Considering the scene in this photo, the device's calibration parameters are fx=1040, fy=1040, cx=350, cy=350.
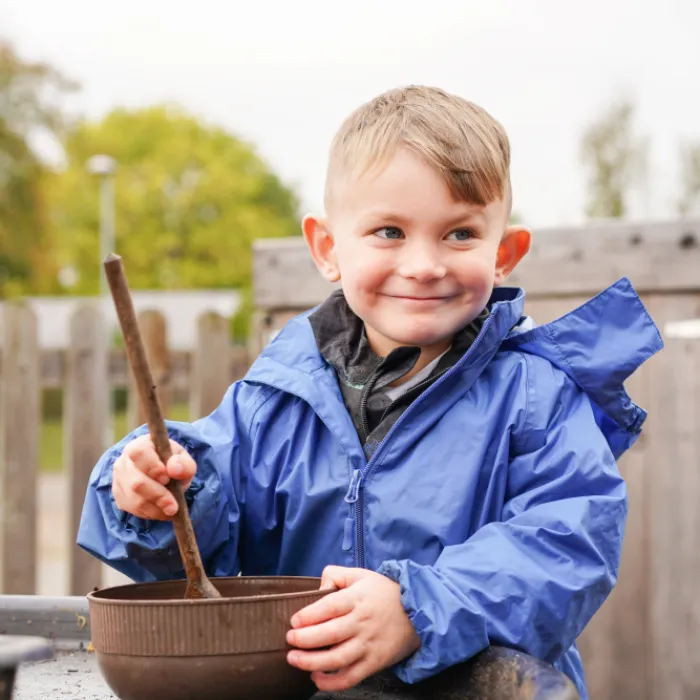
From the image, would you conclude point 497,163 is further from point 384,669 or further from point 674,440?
point 674,440

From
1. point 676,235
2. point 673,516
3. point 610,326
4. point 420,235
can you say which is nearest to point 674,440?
point 673,516

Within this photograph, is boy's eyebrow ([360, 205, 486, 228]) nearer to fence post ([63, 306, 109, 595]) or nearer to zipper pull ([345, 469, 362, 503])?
zipper pull ([345, 469, 362, 503])

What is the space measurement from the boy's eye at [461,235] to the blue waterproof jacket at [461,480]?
4.8 inches

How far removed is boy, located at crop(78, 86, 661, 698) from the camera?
1323 millimetres

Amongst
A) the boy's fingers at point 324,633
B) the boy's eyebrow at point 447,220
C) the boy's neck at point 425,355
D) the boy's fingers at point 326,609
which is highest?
the boy's eyebrow at point 447,220

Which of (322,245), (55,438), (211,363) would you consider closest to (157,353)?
(211,363)

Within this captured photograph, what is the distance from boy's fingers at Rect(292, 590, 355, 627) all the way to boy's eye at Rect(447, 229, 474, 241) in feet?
1.92

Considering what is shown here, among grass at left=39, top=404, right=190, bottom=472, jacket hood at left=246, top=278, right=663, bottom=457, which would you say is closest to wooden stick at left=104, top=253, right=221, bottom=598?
jacket hood at left=246, top=278, right=663, bottom=457

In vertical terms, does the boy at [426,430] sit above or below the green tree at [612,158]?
below

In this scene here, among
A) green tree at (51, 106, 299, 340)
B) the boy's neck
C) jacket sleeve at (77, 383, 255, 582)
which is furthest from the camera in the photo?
green tree at (51, 106, 299, 340)

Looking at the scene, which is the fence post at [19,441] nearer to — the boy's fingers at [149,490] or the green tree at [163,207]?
the boy's fingers at [149,490]

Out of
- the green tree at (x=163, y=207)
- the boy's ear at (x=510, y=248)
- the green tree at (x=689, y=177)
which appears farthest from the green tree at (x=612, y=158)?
the green tree at (x=163, y=207)

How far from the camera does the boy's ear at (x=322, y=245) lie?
177 cm

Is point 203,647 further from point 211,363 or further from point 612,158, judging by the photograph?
point 612,158
